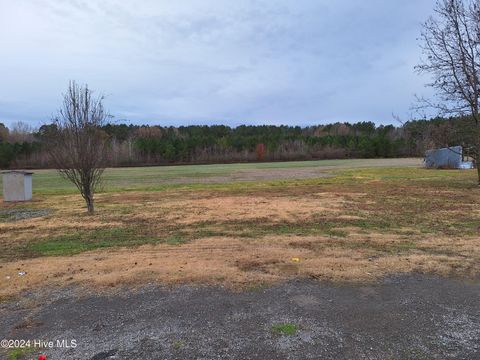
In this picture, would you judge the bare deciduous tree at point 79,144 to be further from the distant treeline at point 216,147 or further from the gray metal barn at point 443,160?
the distant treeline at point 216,147

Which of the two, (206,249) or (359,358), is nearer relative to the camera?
(359,358)

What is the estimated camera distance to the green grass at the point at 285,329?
12.6 feet

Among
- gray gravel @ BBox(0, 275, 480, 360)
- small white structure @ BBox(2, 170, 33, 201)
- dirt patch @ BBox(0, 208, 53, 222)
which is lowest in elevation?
dirt patch @ BBox(0, 208, 53, 222)

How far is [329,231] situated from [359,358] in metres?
5.72

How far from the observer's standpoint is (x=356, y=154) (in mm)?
111562

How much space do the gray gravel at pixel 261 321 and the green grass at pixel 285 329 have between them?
0.05 metres

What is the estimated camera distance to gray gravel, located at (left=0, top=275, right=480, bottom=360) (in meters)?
3.53

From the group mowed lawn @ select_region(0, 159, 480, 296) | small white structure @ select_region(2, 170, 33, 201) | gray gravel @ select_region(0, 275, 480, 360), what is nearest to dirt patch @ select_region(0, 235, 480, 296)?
mowed lawn @ select_region(0, 159, 480, 296)

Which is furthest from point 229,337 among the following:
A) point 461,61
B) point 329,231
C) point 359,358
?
point 461,61

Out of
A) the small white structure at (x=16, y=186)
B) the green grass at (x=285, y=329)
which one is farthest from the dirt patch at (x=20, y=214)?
the green grass at (x=285, y=329)

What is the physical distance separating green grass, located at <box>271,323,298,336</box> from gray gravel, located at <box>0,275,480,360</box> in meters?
0.05

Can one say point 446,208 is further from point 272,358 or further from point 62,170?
point 62,170

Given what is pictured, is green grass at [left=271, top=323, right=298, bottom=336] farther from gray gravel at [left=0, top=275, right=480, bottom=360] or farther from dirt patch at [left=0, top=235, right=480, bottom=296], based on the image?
dirt patch at [left=0, top=235, right=480, bottom=296]

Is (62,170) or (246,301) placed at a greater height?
(62,170)
